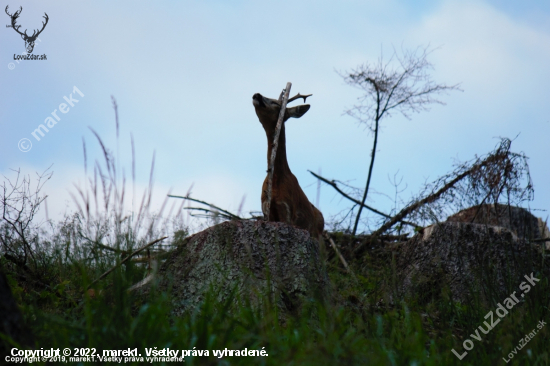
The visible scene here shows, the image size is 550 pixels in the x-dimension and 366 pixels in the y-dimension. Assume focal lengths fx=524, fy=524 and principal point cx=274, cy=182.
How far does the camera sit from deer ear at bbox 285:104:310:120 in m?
6.27

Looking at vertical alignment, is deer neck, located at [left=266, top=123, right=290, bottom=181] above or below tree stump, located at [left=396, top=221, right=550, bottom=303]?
above

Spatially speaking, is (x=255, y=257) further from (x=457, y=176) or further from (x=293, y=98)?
(x=457, y=176)

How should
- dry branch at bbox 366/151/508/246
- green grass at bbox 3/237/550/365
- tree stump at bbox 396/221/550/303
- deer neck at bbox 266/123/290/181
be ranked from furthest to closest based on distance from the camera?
dry branch at bbox 366/151/508/246
deer neck at bbox 266/123/290/181
tree stump at bbox 396/221/550/303
green grass at bbox 3/237/550/365

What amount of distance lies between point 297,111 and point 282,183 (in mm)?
917

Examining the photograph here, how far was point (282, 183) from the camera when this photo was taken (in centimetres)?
607

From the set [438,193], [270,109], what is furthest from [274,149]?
[438,193]

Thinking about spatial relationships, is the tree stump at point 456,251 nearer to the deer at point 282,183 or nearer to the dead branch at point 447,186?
the dead branch at point 447,186

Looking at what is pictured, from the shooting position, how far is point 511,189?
6359 millimetres

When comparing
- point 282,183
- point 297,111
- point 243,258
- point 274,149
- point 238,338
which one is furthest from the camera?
point 297,111

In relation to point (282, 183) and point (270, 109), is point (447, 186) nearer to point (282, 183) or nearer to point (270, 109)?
point (282, 183)

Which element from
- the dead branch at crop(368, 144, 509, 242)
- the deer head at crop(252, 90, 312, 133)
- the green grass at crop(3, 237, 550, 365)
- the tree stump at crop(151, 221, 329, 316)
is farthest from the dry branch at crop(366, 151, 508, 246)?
the green grass at crop(3, 237, 550, 365)

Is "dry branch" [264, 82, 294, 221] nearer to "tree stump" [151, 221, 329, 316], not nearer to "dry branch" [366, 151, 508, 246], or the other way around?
"tree stump" [151, 221, 329, 316]

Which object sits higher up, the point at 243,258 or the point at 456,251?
the point at 456,251

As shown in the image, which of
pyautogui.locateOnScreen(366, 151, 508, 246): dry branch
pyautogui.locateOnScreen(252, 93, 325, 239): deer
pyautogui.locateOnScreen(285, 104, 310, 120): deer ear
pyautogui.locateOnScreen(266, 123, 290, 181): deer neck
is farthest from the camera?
pyautogui.locateOnScreen(366, 151, 508, 246): dry branch
